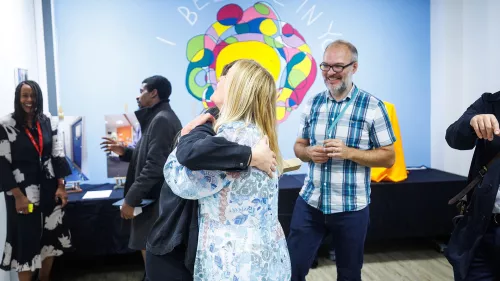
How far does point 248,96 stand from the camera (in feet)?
4.42

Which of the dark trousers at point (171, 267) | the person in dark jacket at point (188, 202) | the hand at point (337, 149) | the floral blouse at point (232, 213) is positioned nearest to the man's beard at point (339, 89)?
the hand at point (337, 149)

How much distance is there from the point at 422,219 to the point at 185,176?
279 cm

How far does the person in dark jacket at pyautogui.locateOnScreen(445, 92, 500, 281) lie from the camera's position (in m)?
1.65

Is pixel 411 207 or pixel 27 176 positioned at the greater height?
pixel 27 176

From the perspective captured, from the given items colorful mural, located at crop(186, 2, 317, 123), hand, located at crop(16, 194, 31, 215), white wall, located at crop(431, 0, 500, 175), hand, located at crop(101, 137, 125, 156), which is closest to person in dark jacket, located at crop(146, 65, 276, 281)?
hand, located at crop(101, 137, 125, 156)

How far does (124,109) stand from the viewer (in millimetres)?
3598

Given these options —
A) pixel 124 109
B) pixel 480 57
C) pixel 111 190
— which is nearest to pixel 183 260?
pixel 111 190

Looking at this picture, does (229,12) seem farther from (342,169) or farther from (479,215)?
(479,215)

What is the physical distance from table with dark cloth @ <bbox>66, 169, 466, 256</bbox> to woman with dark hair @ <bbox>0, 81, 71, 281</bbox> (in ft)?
1.22

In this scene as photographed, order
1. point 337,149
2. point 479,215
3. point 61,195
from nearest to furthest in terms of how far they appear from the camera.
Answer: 1. point 479,215
2. point 337,149
3. point 61,195

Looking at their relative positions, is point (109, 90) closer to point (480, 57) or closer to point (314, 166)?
point (314, 166)

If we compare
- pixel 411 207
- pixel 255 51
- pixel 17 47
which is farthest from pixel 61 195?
pixel 411 207

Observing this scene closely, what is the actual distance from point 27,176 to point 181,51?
1.64 m

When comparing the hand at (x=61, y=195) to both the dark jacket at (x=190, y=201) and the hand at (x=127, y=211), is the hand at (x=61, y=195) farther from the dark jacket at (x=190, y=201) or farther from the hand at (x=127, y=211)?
the dark jacket at (x=190, y=201)
